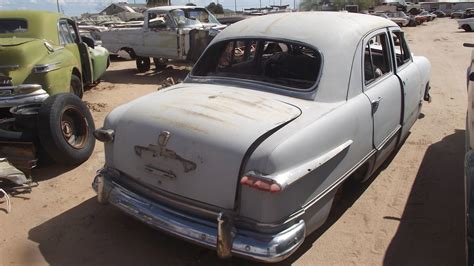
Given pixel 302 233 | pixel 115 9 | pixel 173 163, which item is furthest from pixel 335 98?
pixel 115 9

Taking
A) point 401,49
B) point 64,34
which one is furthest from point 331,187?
point 64,34

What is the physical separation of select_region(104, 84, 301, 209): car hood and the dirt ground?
617 mm

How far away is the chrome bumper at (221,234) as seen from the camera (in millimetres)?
2801

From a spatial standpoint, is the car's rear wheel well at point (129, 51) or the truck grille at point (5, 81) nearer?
the truck grille at point (5, 81)

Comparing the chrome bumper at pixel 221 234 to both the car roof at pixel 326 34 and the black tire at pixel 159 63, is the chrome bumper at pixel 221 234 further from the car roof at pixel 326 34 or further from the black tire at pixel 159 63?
the black tire at pixel 159 63

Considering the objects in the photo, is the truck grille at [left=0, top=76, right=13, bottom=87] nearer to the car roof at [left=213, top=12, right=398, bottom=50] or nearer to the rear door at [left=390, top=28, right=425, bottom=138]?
the car roof at [left=213, top=12, right=398, bottom=50]

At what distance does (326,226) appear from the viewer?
3850 mm

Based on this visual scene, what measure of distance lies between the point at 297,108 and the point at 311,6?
70.2 meters

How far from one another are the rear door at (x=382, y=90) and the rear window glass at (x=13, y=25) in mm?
5115

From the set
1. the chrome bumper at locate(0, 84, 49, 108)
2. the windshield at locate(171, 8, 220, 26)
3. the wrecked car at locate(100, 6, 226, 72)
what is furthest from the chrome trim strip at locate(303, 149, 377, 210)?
the windshield at locate(171, 8, 220, 26)

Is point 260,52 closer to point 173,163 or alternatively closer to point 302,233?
point 173,163

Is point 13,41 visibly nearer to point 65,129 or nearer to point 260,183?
point 65,129

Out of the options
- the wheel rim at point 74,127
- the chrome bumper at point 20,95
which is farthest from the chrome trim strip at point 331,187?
the chrome bumper at point 20,95

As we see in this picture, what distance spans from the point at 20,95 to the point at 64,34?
2164 millimetres
